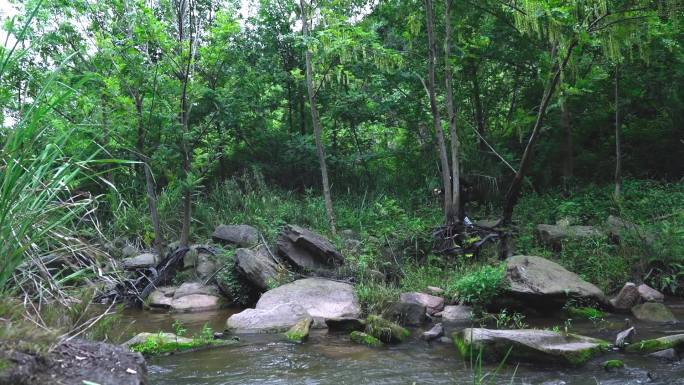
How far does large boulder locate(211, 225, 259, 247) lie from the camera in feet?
39.1

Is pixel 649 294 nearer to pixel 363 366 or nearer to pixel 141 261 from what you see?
pixel 363 366

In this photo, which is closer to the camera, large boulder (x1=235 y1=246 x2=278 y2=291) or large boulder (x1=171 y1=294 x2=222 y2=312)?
large boulder (x1=235 y1=246 x2=278 y2=291)

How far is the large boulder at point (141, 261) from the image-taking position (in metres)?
11.5

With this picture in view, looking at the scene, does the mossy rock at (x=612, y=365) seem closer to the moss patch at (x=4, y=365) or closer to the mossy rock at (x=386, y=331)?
the mossy rock at (x=386, y=331)

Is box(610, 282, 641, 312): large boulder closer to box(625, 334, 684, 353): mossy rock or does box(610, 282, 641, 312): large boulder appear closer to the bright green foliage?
the bright green foliage

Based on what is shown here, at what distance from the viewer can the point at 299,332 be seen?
7.50m

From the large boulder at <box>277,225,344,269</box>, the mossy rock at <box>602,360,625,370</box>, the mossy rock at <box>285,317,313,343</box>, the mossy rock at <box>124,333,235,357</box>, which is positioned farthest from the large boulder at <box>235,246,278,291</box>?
the mossy rock at <box>602,360,625,370</box>

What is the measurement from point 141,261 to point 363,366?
7.25 metres

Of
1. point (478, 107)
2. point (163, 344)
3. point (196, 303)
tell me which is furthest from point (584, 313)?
point (478, 107)

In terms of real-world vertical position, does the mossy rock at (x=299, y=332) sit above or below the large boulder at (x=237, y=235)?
below

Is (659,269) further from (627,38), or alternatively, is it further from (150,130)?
(150,130)

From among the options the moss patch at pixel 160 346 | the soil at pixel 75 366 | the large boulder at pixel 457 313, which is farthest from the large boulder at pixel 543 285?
the soil at pixel 75 366

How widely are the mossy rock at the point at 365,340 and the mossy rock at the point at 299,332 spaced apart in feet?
2.17

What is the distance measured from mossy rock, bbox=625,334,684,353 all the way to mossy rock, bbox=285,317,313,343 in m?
3.88
